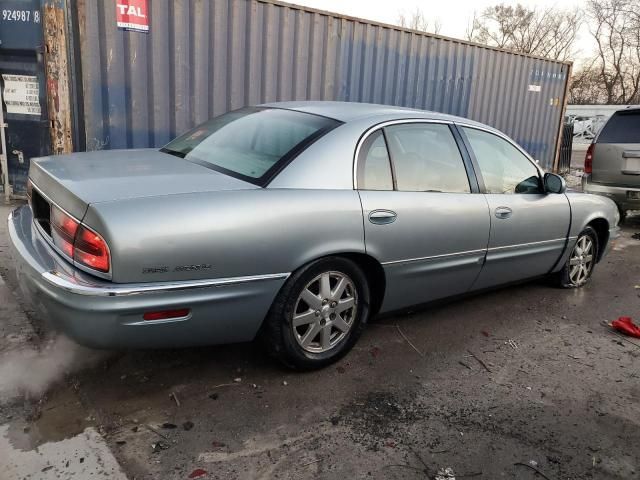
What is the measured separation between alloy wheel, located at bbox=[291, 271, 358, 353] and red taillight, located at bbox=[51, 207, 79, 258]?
1122mm

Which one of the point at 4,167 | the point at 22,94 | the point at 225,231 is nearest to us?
the point at 225,231

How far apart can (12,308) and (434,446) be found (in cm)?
292

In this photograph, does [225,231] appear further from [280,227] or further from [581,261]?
[581,261]

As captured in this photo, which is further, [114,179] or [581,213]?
[581,213]

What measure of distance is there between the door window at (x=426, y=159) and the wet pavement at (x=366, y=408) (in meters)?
1.05

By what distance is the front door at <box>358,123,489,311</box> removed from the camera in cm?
306

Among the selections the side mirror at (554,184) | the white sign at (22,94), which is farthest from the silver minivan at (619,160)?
the white sign at (22,94)

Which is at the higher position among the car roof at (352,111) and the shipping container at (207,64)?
the shipping container at (207,64)

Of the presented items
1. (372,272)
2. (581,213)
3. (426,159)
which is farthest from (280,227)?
(581,213)

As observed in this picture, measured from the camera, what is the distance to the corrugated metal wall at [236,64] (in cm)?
583

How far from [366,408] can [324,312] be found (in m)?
0.55

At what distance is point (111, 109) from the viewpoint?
589cm

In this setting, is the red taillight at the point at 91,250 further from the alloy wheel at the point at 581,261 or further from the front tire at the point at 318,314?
the alloy wheel at the point at 581,261

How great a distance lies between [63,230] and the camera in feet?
8.03
